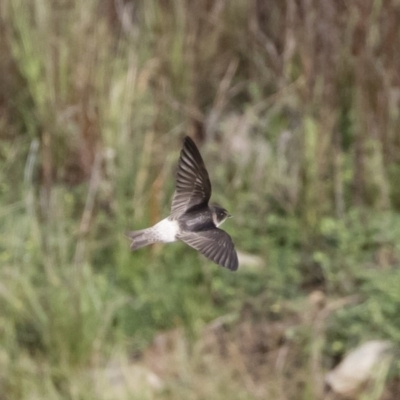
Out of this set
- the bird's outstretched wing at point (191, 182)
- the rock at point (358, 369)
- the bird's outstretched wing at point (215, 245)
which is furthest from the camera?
the rock at point (358, 369)

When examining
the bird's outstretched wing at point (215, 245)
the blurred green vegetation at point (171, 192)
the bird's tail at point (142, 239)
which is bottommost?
the bird's outstretched wing at point (215, 245)

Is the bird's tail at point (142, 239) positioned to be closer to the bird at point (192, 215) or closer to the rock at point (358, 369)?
the bird at point (192, 215)

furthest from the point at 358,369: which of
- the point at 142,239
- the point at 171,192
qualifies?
the point at 142,239

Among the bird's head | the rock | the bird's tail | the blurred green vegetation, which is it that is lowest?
the bird's head

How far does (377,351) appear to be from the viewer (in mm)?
2180

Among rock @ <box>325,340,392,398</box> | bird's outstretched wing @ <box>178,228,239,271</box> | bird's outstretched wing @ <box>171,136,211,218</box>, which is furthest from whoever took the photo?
rock @ <box>325,340,392,398</box>

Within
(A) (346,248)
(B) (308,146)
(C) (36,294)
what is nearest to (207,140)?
(B) (308,146)

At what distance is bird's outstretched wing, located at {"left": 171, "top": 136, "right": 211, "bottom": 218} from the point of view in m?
1.08

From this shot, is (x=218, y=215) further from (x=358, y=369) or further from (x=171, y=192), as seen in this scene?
(x=171, y=192)

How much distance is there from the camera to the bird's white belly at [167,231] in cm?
109

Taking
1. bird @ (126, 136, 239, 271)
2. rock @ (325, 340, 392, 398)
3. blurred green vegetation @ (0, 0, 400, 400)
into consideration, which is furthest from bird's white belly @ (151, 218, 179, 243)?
rock @ (325, 340, 392, 398)

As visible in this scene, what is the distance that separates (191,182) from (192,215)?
46 mm

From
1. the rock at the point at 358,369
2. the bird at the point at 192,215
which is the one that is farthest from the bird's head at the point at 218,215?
the rock at the point at 358,369

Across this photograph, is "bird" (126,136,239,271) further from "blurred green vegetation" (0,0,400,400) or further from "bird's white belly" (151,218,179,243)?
"blurred green vegetation" (0,0,400,400)
